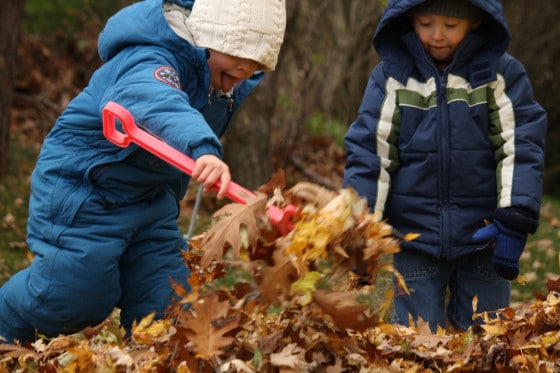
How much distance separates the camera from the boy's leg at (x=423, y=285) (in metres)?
3.81

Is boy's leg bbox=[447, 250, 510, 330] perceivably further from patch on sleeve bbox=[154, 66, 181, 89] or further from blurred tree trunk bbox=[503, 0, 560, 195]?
blurred tree trunk bbox=[503, 0, 560, 195]

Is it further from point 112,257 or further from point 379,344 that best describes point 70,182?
point 379,344

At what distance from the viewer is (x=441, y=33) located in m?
3.73

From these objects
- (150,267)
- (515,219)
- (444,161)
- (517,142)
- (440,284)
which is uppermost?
(517,142)

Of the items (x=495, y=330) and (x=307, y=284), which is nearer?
(x=307, y=284)

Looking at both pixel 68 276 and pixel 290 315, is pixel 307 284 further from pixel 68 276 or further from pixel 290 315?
pixel 68 276

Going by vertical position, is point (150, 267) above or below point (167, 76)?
below

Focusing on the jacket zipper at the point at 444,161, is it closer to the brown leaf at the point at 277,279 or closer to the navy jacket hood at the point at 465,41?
the navy jacket hood at the point at 465,41

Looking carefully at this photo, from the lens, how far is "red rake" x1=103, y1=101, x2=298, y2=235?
91.3 inches

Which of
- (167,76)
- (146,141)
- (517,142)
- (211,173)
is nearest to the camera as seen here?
(211,173)

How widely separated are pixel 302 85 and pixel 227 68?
5.79 m

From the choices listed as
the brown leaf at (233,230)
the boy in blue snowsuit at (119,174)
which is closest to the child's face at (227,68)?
the boy in blue snowsuit at (119,174)

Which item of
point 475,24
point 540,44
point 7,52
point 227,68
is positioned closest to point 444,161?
point 475,24

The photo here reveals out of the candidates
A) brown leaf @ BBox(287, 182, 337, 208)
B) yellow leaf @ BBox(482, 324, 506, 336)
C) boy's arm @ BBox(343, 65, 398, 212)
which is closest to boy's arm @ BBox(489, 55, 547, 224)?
boy's arm @ BBox(343, 65, 398, 212)
